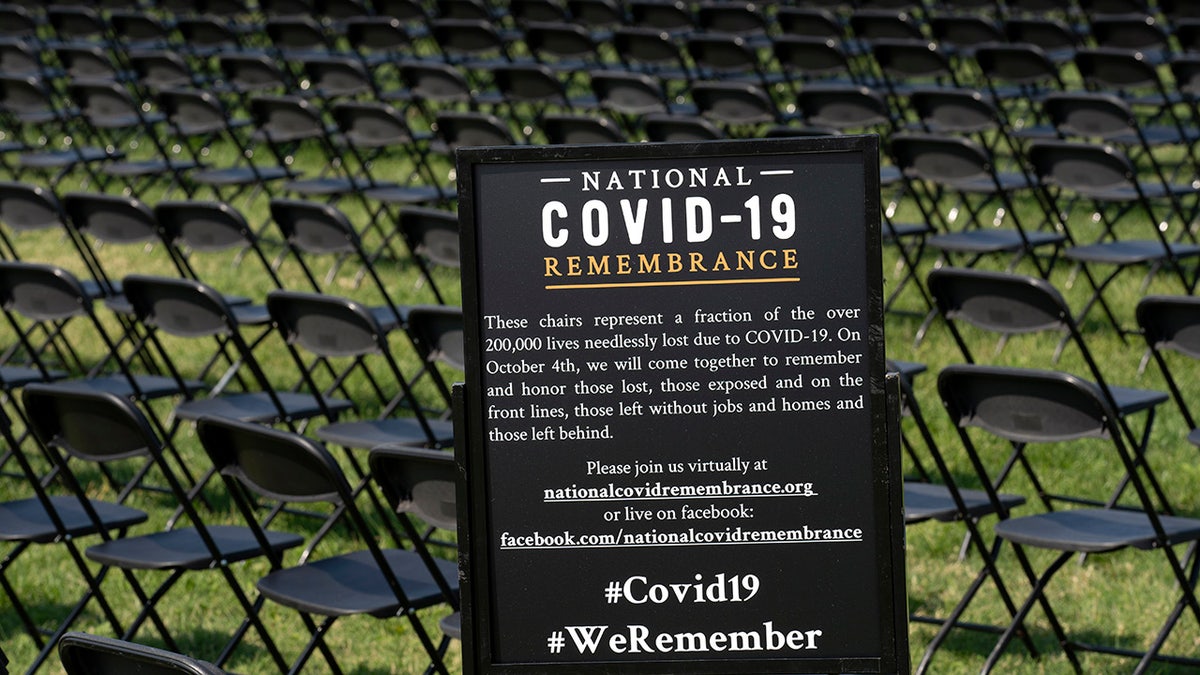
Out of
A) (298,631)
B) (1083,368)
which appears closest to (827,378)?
(298,631)

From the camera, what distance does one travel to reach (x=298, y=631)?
211 inches

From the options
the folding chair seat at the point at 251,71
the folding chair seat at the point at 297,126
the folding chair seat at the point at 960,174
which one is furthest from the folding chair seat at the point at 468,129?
the folding chair seat at the point at 251,71

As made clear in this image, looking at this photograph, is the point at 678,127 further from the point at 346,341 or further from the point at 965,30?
the point at 965,30

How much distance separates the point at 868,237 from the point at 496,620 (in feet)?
2.92

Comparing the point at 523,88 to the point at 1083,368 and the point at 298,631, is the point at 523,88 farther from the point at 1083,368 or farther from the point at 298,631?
the point at 298,631

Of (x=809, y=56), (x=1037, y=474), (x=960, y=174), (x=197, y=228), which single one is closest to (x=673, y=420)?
(x=1037, y=474)

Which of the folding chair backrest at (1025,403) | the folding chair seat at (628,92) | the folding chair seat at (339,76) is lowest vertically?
the folding chair backrest at (1025,403)

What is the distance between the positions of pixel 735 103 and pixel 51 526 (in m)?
5.94

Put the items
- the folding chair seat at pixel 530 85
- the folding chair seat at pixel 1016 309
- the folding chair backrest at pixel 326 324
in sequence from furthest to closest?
the folding chair seat at pixel 530 85, the folding chair backrest at pixel 326 324, the folding chair seat at pixel 1016 309

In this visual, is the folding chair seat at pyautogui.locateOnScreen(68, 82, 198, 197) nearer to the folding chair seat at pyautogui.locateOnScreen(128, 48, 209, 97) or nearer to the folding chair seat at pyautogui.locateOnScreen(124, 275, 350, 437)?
the folding chair seat at pyautogui.locateOnScreen(128, 48, 209, 97)

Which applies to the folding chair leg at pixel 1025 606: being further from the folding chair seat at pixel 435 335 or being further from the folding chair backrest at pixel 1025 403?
the folding chair seat at pixel 435 335

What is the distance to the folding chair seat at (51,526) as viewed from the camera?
4801 millimetres

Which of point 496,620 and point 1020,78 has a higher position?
point 1020,78

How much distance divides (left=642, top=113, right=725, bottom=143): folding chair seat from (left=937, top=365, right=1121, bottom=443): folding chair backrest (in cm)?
381
